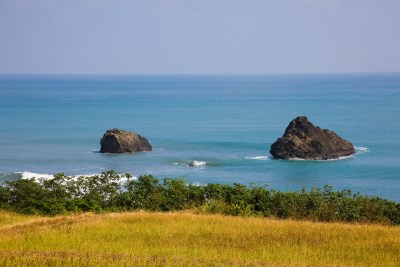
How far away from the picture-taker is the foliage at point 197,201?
28938mm

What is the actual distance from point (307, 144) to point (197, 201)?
6107cm

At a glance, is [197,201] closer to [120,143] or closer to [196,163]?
[196,163]

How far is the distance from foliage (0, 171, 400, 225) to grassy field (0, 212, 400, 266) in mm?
4292

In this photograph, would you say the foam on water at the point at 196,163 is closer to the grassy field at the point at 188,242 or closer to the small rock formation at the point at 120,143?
the small rock formation at the point at 120,143

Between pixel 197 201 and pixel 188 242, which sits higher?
pixel 188 242

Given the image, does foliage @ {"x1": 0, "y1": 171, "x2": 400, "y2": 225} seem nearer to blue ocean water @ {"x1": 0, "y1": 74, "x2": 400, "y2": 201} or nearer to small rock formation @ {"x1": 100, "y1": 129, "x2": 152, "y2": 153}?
blue ocean water @ {"x1": 0, "y1": 74, "x2": 400, "y2": 201}

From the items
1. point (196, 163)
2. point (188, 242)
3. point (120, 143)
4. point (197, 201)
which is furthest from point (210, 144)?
point (188, 242)

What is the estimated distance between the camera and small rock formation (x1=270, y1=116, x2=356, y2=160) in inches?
3521

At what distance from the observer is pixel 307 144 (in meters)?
90.4

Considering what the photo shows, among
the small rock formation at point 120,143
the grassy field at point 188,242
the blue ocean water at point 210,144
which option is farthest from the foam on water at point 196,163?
the grassy field at point 188,242

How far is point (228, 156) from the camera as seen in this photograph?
93812mm

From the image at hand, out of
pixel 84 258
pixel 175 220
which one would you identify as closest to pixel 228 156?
pixel 175 220

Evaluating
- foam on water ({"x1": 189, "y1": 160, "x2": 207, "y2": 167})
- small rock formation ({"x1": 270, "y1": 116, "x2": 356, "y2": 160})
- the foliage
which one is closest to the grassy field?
the foliage

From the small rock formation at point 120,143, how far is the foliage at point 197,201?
6145cm
